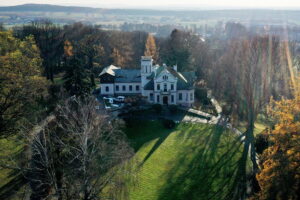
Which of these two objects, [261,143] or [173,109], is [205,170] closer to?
Answer: [261,143]

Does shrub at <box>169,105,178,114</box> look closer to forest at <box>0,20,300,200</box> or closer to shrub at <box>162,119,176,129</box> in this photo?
shrub at <box>162,119,176,129</box>

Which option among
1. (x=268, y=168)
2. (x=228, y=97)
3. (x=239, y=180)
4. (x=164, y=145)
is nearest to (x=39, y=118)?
(x=164, y=145)

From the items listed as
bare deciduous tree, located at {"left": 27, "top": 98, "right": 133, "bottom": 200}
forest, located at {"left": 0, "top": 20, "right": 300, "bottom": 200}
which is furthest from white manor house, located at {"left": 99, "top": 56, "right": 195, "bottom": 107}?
bare deciduous tree, located at {"left": 27, "top": 98, "right": 133, "bottom": 200}

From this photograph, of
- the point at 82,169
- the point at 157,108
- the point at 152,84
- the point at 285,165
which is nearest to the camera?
the point at 285,165

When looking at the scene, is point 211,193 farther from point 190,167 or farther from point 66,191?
point 66,191

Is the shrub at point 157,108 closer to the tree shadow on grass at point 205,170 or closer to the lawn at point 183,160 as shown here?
the lawn at point 183,160

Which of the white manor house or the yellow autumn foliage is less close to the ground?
the yellow autumn foliage

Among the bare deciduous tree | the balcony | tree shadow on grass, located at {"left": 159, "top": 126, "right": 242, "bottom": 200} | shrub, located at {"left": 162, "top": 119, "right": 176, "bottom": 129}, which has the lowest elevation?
tree shadow on grass, located at {"left": 159, "top": 126, "right": 242, "bottom": 200}

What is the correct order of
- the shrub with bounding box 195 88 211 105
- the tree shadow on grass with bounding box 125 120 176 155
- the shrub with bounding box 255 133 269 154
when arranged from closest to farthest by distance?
the shrub with bounding box 255 133 269 154 < the tree shadow on grass with bounding box 125 120 176 155 < the shrub with bounding box 195 88 211 105

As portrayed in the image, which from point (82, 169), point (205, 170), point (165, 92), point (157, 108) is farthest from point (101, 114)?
point (165, 92)
